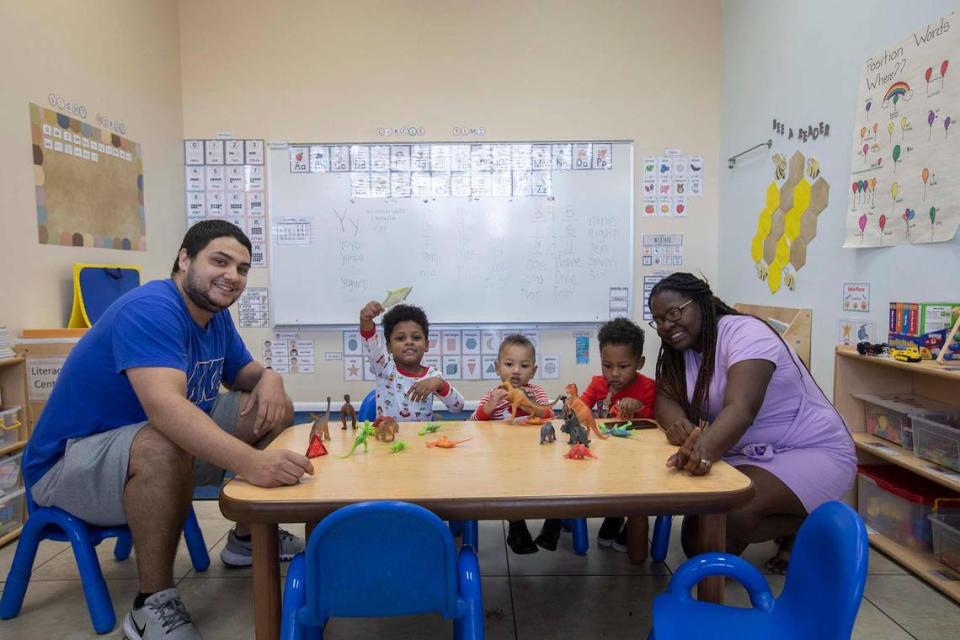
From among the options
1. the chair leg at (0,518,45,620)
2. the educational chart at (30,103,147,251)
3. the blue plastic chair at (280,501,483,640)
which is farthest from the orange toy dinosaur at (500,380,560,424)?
the educational chart at (30,103,147,251)

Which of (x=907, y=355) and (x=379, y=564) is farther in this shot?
(x=907, y=355)

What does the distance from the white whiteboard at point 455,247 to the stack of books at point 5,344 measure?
65.3 inches

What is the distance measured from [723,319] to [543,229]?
2131 millimetres

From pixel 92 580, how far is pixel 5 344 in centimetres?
132

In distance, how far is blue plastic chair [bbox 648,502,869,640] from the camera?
108cm

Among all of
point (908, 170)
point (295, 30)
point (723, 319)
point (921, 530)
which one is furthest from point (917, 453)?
point (295, 30)

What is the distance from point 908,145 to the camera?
2416mm

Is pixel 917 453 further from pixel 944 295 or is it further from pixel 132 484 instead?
pixel 132 484

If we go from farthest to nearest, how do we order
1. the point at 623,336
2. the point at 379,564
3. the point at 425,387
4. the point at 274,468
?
the point at 623,336
the point at 425,387
the point at 274,468
the point at 379,564

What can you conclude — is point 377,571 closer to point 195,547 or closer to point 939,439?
point 195,547

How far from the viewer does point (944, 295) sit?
2.29m

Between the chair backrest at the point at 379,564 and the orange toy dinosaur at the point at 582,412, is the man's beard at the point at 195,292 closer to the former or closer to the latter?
the chair backrest at the point at 379,564

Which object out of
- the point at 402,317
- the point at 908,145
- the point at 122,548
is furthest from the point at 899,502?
the point at 122,548

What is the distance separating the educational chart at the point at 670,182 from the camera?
4.12 meters
